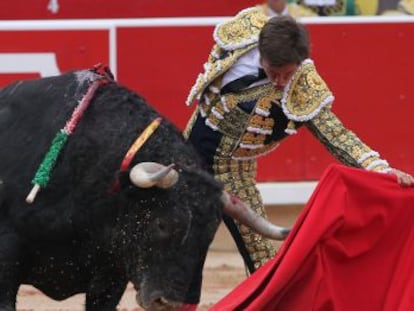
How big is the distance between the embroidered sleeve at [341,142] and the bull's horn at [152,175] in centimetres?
68

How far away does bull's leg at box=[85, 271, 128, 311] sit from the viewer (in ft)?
14.8

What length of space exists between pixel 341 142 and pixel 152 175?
825 mm

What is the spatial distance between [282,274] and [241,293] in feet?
0.64

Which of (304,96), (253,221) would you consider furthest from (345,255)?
(304,96)

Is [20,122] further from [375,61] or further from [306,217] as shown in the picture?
[375,61]

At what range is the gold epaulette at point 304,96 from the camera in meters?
4.68

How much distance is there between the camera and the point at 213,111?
4.84 meters

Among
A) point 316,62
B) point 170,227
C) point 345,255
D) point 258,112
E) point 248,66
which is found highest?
point 248,66

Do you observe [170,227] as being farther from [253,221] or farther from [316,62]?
[316,62]

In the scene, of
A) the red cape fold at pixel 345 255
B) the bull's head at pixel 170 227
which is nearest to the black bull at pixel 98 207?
the bull's head at pixel 170 227

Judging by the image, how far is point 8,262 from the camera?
14.3 feet

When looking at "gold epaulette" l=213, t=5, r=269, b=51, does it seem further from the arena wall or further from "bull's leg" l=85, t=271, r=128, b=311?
the arena wall

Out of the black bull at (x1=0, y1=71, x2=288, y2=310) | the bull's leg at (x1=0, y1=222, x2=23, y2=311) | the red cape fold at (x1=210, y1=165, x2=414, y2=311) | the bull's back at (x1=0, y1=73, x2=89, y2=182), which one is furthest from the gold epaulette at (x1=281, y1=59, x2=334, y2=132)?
the bull's leg at (x1=0, y1=222, x2=23, y2=311)

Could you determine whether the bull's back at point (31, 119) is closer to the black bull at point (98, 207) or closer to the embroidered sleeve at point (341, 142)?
the black bull at point (98, 207)
